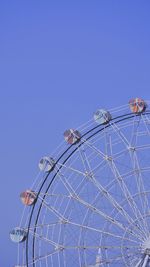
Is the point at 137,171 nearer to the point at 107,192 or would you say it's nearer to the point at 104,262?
the point at 107,192

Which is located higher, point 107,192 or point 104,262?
point 107,192

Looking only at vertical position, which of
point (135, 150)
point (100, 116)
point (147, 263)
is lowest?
point (147, 263)

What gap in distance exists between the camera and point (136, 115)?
35031 millimetres

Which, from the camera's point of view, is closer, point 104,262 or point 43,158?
point 104,262

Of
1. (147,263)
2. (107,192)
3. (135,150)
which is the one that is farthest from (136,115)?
(147,263)

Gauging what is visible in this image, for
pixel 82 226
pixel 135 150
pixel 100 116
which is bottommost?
pixel 82 226

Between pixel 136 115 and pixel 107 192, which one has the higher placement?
pixel 136 115

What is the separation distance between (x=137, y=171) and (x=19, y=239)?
269 inches

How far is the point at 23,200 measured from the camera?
119ft

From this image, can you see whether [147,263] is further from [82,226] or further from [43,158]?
[43,158]

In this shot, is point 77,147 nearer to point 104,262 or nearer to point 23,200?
point 23,200

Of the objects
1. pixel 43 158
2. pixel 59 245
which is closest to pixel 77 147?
pixel 43 158

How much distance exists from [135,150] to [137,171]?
109 cm

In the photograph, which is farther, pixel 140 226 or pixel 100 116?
pixel 100 116
